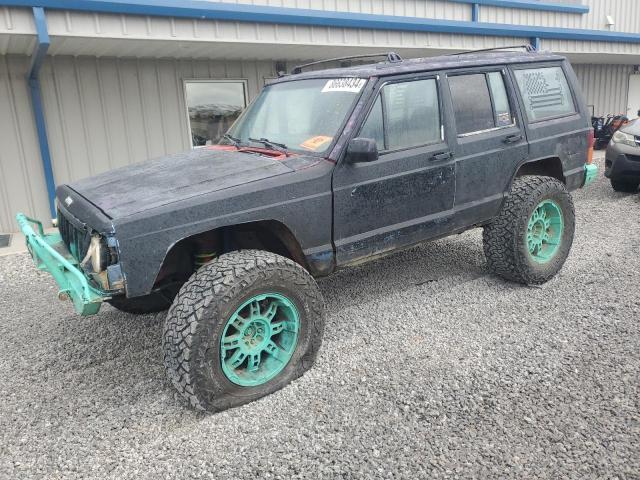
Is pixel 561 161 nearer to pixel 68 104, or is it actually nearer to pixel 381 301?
pixel 381 301

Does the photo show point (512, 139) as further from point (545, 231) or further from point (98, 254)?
point (98, 254)

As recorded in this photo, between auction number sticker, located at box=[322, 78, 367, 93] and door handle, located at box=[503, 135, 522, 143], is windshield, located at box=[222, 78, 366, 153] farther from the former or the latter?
door handle, located at box=[503, 135, 522, 143]

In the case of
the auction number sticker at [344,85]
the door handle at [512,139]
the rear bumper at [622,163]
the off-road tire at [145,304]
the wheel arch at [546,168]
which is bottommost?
the off-road tire at [145,304]

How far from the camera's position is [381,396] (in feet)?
9.74

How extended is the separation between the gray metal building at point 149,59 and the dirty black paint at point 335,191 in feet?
9.40

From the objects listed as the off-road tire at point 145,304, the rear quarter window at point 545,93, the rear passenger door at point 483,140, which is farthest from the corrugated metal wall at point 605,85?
the off-road tire at point 145,304

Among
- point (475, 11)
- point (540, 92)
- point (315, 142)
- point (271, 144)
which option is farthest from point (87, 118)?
point (475, 11)

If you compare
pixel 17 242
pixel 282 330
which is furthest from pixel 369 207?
pixel 17 242

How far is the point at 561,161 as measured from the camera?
4.73m

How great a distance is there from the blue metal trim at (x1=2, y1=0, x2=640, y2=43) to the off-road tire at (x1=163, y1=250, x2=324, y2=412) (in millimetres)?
4058

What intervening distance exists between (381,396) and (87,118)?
6584 mm

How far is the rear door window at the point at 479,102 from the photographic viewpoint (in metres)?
4.04

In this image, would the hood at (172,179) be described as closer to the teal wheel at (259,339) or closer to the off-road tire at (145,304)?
the teal wheel at (259,339)

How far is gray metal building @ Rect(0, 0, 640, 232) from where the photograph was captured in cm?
593
